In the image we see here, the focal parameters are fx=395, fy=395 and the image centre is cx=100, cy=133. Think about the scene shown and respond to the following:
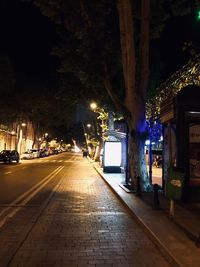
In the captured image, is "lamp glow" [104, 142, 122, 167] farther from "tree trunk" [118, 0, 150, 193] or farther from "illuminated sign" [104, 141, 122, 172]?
"tree trunk" [118, 0, 150, 193]

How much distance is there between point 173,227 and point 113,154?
2038 centimetres

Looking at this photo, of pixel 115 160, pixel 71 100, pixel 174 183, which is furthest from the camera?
pixel 115 160

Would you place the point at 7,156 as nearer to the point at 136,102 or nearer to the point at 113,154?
the point at 113,154

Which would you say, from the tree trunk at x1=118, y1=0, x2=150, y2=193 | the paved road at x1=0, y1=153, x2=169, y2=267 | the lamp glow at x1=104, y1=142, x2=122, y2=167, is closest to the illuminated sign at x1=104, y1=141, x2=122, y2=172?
the lamp glow at x1=104, y1=142, x2=122, y2=167

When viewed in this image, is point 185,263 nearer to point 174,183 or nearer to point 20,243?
point 20,243

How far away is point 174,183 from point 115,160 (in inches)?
721

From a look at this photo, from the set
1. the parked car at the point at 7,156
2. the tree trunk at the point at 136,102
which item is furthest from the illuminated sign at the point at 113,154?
the parked car at the point at 7,156

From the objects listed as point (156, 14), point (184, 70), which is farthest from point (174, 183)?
point (156, 14)

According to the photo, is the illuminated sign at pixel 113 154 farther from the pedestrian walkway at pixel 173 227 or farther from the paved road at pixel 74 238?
the paved road at pixel 74 238

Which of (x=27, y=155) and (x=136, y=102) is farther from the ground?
(x=136, y=102)

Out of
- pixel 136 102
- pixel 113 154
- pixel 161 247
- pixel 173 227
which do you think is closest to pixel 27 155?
pixel 113 154

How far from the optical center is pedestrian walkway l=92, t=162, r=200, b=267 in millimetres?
6638

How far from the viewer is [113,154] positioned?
2927 centimetres

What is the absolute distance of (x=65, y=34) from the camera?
19844mm
